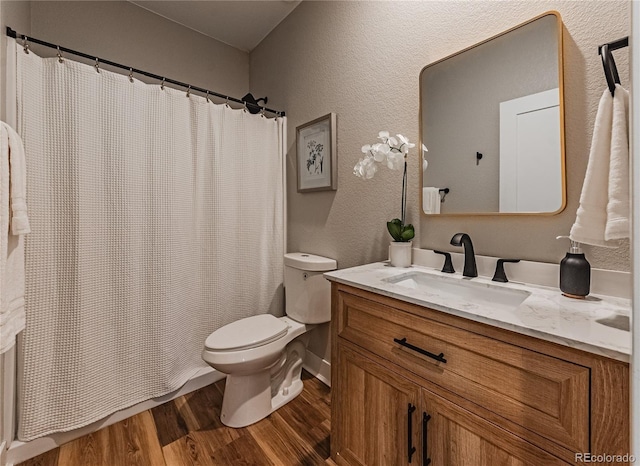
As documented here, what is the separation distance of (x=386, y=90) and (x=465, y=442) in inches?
58.9

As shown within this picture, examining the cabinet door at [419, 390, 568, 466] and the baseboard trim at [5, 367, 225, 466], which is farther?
the baseboard trim at [5, 367, 225, 466]

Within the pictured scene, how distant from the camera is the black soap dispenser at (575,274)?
33.6 inches

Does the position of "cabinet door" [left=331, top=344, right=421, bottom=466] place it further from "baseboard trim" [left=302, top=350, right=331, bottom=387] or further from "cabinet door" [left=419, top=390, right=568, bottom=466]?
"baseboard trim" [left=302, top=350, right=331, bottom=387]

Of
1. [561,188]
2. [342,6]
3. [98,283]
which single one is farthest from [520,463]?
[342,6]

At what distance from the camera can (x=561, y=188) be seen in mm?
978

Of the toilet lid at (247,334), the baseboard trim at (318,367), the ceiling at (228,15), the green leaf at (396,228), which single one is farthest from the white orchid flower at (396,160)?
the ceiling at (228,15)

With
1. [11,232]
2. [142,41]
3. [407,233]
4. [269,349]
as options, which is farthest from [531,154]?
[142,41]

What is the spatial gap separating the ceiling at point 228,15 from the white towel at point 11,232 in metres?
1.63

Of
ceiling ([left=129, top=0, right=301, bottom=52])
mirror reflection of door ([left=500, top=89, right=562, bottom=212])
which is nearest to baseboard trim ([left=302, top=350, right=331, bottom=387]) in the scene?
mirror reflection of door ([left=500, top=89, right=562, bottom=212])

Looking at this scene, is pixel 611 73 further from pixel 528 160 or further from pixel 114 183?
pixel 114 183

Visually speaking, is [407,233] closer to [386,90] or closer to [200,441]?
[386,90]

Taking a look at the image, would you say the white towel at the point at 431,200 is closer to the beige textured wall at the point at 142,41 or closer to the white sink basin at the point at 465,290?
the white sink basin at the point at 465,290

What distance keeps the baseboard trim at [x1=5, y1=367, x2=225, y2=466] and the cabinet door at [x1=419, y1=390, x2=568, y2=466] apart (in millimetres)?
1470

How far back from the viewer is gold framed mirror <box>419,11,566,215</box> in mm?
996
